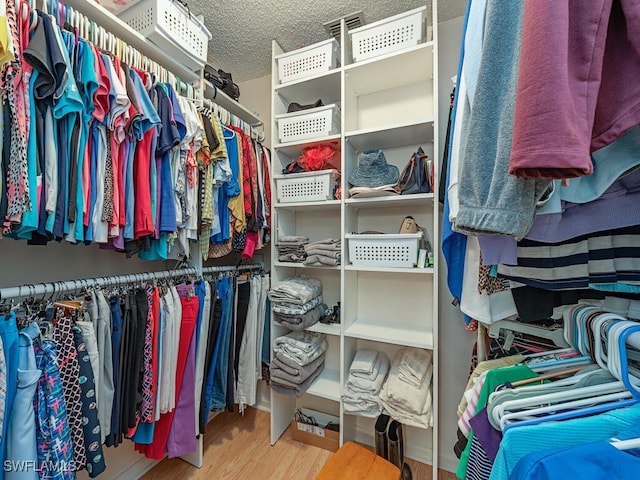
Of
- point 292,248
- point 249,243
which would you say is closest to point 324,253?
point 292,248

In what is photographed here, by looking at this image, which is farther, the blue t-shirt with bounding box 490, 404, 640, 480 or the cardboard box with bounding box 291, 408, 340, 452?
the cardboard box with bounding box 291, 408, 340, 452

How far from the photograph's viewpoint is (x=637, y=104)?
38cm

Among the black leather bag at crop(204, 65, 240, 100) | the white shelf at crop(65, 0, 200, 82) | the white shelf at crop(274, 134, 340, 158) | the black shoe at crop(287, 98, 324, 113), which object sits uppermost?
the black leather bag at crop(204, 65, 240, 100)

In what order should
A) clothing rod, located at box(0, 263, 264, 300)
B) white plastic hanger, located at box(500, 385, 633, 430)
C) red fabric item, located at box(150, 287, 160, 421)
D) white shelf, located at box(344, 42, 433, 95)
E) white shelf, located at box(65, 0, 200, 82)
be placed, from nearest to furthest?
white plastic hanger, located at box(500, 385, 633, 430) < clothing rod, located at box(0, 263, 264, 300) < white shelf, located at box(65, 0, 200, 82) < red fabric item, located at box(150, 287, 160, 421) < white shelf, located at box(344, 42, 433, 95)

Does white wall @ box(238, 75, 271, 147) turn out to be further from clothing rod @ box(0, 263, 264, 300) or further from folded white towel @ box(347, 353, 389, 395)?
folded white towel @ box(347, 353, 389, 395)

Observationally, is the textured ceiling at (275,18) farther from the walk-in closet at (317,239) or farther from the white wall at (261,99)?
the white wall at (261,99)

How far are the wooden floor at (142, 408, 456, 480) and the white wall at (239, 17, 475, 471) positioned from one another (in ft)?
0.75

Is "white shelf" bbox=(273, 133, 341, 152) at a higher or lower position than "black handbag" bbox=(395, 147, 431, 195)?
higher

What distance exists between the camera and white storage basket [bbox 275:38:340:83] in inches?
61.5

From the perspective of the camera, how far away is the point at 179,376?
131 centimetres

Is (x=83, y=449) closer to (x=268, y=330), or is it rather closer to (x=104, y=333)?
(x=104, y=333)

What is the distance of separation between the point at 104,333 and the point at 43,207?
47cm

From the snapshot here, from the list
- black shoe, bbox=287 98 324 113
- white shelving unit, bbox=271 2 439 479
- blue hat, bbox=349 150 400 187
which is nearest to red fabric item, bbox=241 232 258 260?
white shelving unit, bbox=271 2 439 479

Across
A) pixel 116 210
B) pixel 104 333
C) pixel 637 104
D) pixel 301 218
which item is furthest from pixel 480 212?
pixel 301 218
